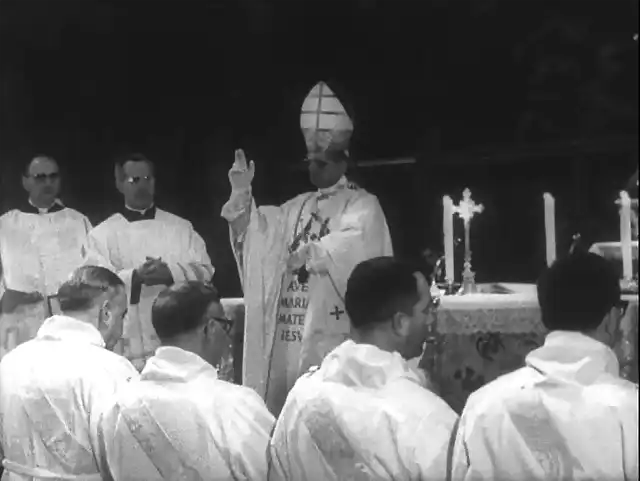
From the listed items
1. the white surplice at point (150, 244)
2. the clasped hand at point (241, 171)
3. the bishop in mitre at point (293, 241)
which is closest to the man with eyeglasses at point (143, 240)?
the white surplice at point (150, 244)

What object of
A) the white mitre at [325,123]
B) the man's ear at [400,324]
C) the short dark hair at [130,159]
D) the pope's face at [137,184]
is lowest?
the man's ear at [400,324]

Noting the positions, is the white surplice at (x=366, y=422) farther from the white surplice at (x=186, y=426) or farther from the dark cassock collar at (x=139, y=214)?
the dark cassock collar at (x=139, y=214)

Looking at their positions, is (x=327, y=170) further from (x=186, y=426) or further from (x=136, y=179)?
(x=186, y=426)

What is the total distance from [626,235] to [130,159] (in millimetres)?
2516

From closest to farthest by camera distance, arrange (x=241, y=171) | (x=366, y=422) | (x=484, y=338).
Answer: (x=366, y=422), (x=484, y=338), (x=241, y=171)

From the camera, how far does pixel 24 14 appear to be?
4.64 meters

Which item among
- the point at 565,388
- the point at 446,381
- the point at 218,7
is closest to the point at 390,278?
the point at 565,388

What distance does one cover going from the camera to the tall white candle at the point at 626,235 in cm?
347

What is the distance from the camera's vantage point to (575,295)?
7.48 ft

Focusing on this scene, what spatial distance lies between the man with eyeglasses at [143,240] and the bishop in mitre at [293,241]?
18.7 inches

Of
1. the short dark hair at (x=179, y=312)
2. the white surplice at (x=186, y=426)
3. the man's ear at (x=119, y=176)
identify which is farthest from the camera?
the man's ear at (x=119, y=176)

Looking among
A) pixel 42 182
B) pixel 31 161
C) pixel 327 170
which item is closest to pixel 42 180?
pixel 42 182

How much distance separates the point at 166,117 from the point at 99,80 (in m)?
0.40

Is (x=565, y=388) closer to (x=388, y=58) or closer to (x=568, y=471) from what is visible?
(x=568, y=471)
